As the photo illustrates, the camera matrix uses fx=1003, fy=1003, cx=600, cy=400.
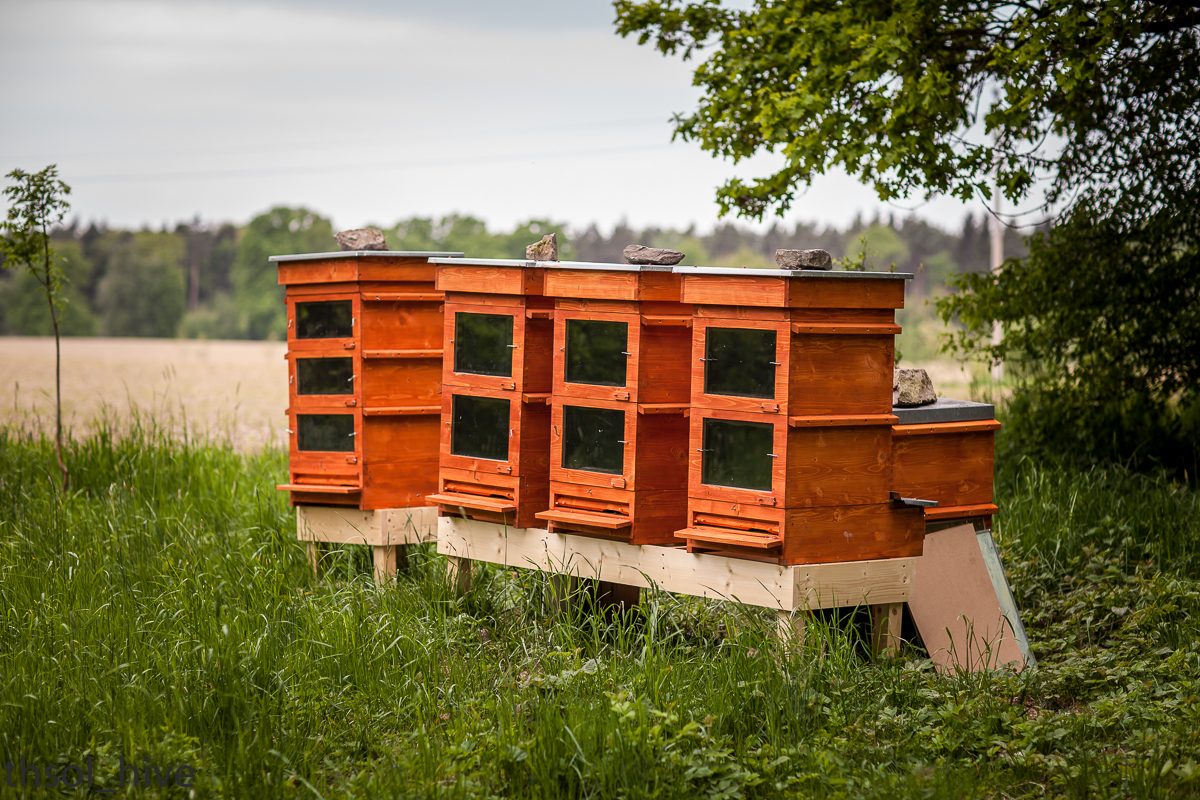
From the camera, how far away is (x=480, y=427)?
5492mm

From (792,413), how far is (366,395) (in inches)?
106

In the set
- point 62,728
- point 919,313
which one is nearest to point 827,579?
point 62,728

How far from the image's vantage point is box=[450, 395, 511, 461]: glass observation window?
5414 millimetres

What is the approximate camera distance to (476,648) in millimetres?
5066

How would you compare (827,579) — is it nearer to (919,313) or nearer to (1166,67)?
(1166,67)

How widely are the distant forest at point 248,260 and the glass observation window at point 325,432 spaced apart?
3419 centimetres

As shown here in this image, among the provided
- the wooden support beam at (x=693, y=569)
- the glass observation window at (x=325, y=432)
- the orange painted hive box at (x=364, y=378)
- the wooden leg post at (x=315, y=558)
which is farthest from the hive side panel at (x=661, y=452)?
the wooden leg post at (x=315, y=558)

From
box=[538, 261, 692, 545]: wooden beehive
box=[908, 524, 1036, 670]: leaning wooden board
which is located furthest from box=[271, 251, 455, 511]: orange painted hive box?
box=[908, 524, 1036, 670]: leaning wooden board

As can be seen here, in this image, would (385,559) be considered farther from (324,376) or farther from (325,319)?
(325,319)

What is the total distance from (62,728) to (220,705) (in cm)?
61

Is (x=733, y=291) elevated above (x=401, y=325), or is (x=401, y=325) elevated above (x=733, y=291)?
(x=733, y=291)

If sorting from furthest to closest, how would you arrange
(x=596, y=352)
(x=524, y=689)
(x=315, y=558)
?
(x=315, y=558) → (x=596, y=352) → (x=524, y=689)

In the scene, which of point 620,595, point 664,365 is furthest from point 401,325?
point 620,595

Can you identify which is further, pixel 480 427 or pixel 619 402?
pixel 480 427
